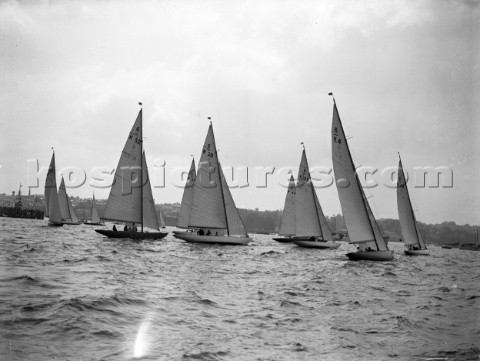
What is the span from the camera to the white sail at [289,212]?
213 feet

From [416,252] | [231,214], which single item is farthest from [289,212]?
[231,214]

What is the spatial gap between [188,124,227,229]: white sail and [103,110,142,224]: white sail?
5783mm

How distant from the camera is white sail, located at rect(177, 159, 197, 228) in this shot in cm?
5862

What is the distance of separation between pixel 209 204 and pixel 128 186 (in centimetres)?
840

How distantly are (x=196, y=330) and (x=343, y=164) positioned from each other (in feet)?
83.9

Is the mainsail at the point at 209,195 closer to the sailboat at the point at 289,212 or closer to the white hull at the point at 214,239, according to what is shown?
the white hull at the point at 214,239

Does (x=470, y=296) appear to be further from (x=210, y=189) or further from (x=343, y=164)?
(x=210, y=189)

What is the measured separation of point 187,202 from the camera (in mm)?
58500

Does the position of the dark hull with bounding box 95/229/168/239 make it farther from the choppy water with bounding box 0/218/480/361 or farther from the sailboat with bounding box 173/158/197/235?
the choppy water with bounding box 0/218/480/361

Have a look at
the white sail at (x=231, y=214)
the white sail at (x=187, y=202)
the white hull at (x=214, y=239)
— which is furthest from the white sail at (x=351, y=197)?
the white sail at (x=187, y=202)

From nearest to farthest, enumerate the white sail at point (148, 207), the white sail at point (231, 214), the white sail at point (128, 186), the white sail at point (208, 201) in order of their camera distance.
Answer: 1. the white sail at point (128, 186)
2. the white sail at point (148, 207)
3. the white sail at point (208, 201)
4. the white sail at point (231, 214)

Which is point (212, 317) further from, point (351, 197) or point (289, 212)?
point (289, 212)

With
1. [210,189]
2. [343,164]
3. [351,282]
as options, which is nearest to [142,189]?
[210,189]

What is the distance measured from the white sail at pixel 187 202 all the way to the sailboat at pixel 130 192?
1466 cm
